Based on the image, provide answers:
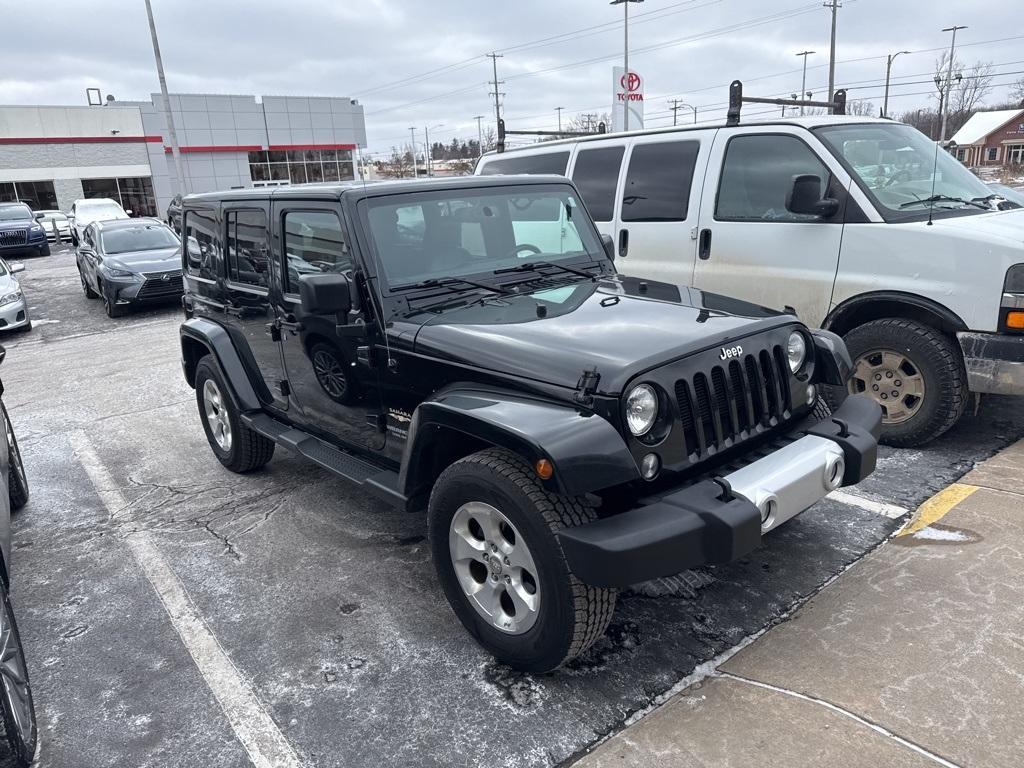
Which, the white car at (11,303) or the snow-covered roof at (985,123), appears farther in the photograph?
the snow-covered roof at (985,123)

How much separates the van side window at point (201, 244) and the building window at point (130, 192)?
4176 cm

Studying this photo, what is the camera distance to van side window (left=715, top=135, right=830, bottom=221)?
5.17 meters

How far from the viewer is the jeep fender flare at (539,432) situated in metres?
2.48

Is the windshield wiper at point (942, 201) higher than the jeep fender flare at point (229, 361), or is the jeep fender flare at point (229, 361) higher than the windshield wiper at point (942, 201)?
the windshield wiper at point (942, 201)

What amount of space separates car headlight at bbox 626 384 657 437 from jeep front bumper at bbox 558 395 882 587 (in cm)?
27

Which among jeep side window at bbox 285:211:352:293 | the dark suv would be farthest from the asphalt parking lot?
the dark suv

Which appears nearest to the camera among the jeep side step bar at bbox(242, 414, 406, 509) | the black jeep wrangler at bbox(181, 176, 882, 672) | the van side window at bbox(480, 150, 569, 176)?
the black jeep wrangler at bbox(181, 176, 882, 672)

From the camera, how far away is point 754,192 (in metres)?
5.46

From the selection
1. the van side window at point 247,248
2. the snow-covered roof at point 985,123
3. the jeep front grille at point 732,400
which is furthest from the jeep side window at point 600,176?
the snow-covered roof at point 985,123

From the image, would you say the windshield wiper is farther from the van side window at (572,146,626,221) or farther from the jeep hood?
the van side window at (572,146,626,221)

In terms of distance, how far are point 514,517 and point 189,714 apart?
1.53 meters

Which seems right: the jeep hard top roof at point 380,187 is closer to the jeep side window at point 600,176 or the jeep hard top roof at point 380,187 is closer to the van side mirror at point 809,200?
the van side mirror at point 809,200

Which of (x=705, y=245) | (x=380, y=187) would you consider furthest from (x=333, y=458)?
(x=705, y=245)

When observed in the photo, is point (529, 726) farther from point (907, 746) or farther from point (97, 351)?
point (97, 351)
